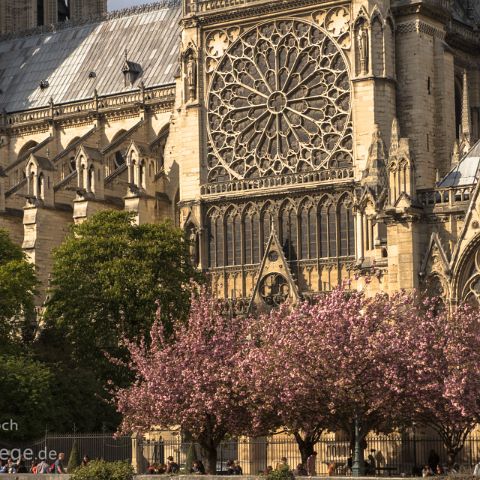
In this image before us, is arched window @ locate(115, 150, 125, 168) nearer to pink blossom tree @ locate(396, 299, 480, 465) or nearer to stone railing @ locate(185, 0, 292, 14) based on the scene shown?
stone railing @ locate(185, 0, 292, 14)

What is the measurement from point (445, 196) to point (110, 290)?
51.9 ft

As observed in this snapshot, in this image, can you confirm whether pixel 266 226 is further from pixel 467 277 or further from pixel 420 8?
pixel 467 277

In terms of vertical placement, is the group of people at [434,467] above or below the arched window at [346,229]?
below

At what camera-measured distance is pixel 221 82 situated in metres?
66.1

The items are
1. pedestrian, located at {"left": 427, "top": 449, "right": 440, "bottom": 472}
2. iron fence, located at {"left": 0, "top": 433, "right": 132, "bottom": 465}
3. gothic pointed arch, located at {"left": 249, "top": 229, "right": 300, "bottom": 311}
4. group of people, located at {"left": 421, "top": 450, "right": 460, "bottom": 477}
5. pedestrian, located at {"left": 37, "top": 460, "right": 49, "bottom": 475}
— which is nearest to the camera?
group of people, located at {"left": 421, "top": 450, "right": 460, "bottom": 477}

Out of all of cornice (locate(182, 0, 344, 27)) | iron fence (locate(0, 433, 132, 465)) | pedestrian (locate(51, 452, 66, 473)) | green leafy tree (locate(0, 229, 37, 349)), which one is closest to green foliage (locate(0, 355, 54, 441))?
iron fence (locate(0, 433, 132, 465))

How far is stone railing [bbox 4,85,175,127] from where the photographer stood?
7462cm

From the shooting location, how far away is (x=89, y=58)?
81688mm

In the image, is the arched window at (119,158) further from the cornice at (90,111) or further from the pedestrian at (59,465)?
the pedestrian at (59,465)

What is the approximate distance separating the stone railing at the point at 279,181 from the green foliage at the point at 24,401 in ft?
47.2

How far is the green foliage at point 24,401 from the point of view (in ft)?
167

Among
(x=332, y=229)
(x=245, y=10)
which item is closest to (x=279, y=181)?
(x=332, y=229)

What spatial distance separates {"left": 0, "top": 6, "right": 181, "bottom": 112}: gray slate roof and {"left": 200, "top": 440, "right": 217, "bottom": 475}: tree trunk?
33.1 meters

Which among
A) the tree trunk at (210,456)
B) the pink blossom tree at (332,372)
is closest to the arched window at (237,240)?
the tree trunk at (210,456)
